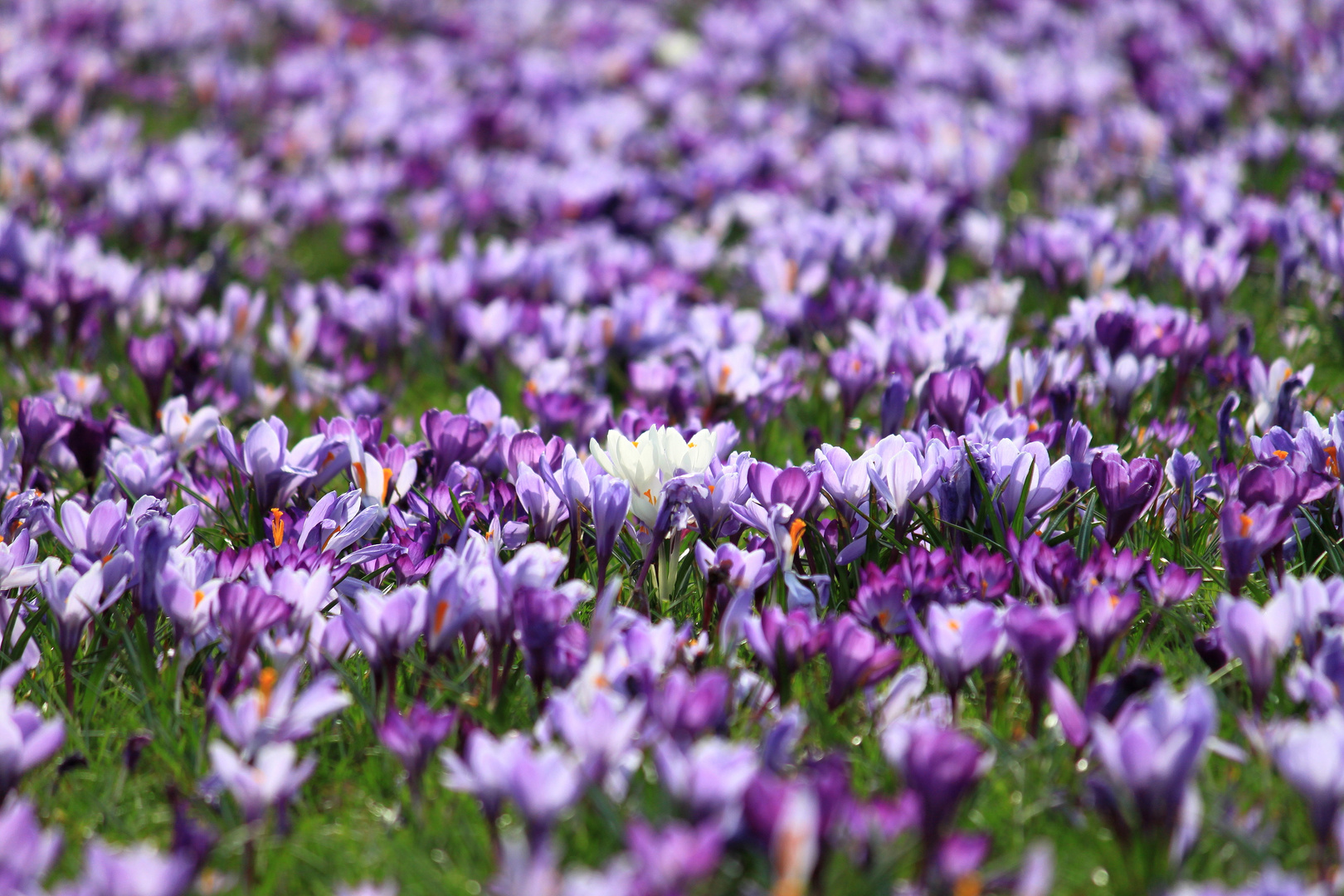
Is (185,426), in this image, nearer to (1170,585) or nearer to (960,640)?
(960,640)

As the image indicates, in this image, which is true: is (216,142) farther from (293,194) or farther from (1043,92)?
(1043,92)

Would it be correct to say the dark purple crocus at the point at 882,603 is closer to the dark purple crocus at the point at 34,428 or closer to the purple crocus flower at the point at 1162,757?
the purple crocus flower at the point at 1162,757

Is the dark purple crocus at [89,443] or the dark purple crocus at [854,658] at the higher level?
the dark purple crocus at [854,658]

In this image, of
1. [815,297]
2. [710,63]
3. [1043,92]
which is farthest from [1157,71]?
[815,297]

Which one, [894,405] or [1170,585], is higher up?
[1170,585]

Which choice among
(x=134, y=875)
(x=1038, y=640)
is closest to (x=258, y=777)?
(x=134, y=875)

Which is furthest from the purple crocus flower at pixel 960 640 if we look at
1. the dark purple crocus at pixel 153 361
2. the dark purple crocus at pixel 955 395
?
the dark purple crocus at pixel 153 361
